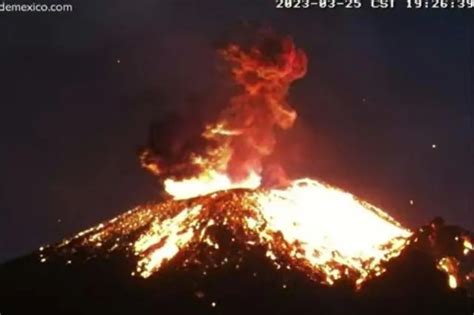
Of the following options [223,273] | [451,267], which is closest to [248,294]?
[223,273]

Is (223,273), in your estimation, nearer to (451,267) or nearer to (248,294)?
(248,294)

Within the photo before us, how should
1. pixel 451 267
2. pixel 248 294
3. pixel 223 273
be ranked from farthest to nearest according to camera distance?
1. pixel 451 267
2. pixel 223 273
3. pixel 248 294

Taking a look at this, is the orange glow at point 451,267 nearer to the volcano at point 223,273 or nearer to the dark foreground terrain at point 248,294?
the volcano at point 223,273

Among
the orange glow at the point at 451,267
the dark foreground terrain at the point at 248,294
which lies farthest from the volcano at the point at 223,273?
the orange glow at the point at 451,267

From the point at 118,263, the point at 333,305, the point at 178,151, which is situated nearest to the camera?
the point at 333,305

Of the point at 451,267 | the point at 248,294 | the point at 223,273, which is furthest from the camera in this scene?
the point at 451,267

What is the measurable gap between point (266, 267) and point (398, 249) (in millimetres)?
5952

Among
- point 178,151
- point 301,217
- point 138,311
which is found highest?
point 178,151

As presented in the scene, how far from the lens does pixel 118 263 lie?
42031mm

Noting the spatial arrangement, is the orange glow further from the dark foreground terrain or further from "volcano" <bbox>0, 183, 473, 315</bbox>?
the dark foreground terrain

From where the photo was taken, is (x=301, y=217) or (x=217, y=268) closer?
(x=217, y=268)

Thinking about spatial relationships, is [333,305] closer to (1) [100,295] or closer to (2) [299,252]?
(2) [299,252]

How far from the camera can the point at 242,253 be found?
39.6 m

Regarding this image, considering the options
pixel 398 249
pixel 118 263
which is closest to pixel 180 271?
pixel 118 263
